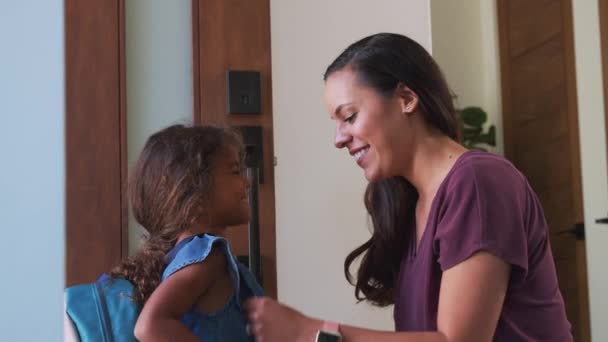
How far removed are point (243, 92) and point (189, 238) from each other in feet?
1.84

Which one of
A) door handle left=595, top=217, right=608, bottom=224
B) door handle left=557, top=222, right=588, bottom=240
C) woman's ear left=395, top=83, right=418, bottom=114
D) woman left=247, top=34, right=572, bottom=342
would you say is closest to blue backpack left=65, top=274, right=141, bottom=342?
woman left=247, top=34, right=572, bottom=342

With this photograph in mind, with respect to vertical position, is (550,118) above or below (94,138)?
above

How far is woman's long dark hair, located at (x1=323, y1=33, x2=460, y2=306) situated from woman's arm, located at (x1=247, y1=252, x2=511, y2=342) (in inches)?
11.5

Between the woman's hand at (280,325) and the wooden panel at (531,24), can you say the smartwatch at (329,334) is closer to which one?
the woman's hand at (280,325)

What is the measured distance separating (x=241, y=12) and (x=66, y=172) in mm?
540

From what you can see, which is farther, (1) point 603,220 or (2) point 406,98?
(1) point 603,220

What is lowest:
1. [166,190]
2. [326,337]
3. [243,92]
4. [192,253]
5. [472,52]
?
[326,337]

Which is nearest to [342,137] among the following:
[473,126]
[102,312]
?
[102,312]

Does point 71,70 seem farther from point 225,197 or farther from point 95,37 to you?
point 225,197

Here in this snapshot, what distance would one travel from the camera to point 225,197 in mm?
1344

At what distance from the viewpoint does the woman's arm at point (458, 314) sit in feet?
3.45

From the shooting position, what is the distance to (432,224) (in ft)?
3.80

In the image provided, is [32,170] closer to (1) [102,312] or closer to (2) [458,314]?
(1) [102,312]

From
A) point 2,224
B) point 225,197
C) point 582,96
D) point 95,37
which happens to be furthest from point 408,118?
point 582,96
